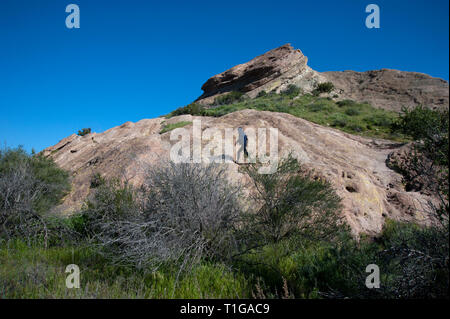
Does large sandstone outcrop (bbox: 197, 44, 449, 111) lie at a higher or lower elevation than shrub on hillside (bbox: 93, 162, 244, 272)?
higher

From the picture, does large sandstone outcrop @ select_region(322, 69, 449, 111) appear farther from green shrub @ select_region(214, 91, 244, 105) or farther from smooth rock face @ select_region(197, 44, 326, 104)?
green shrub @ select_region(214, 91, 244, 105)

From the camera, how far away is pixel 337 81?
31391mm

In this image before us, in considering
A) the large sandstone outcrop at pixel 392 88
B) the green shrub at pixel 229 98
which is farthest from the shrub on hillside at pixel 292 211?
the large sandstone outcrop at pixel 392 88

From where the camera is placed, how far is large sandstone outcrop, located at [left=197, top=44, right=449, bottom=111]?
2602 centimetres

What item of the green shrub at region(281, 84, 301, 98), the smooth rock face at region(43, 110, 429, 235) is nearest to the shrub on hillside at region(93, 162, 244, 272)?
the smooth rock face at region(43, 110, 429, 235)

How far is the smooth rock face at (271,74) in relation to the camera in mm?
28328

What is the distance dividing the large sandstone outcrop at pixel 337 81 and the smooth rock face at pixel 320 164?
19.0m

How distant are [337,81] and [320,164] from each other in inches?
1148

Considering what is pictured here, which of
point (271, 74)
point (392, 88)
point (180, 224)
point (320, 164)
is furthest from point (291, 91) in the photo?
point (180, 224)

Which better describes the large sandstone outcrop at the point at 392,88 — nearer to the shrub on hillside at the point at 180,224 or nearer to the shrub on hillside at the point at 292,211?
the shrub on hillside at the point at 292,211

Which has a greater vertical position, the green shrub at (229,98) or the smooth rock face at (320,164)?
the green shrub at (229,98)

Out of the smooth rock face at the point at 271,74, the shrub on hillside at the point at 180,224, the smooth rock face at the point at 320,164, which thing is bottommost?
the shrub on hillside at the point at 180,224
